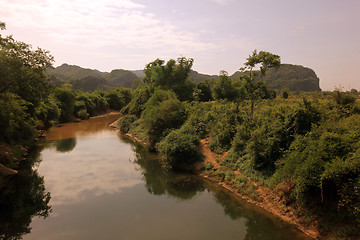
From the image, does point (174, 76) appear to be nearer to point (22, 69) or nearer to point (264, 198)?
point (22, 69)

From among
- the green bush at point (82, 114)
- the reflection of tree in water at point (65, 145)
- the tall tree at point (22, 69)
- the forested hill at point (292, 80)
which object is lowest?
the reflection of tree in water at point (65, 145)

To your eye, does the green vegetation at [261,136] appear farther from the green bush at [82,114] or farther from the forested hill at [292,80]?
the forested hill at [292,80]

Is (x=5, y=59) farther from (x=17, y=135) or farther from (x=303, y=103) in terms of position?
(x=303, y=103)

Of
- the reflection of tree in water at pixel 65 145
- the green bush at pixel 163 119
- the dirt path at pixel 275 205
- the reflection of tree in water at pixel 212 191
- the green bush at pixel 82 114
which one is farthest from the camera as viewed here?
the green bush at pixel 82 114

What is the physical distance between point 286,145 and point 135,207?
10.3 m

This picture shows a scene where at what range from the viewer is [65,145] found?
2998 cm

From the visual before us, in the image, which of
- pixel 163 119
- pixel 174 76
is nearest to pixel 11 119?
pixel 163 119

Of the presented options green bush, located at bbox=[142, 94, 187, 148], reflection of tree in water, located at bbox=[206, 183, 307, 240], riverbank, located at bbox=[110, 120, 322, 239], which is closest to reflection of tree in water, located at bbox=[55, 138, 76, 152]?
green bush, located at bbox=[142, 94, 187, 148]

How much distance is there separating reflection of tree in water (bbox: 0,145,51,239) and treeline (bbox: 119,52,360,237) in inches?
388

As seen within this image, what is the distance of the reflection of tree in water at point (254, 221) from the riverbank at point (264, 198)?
46 centimetres

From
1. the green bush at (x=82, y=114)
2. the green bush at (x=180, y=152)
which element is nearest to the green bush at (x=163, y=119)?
the green bush at (x=180, y=152)

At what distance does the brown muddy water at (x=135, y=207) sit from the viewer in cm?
1143

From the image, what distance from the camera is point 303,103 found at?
617 inches

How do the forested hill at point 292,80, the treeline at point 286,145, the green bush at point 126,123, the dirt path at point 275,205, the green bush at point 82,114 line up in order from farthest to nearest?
the forested hill at point 292,80
the green bush at point 82,114
the green bush at point 126,123
the dirt path at point 275,205
the treeline at point 286,145
